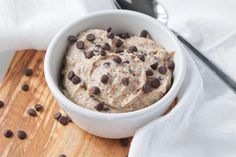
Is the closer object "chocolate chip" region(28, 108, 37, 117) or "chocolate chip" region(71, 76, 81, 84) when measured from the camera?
"chocolate chip" region(71, 76, 81, 84)

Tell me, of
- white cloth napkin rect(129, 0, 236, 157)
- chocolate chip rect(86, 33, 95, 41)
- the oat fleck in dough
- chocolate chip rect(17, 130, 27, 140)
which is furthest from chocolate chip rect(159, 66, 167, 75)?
chocolate chip rect(17, 130, 27, 140)

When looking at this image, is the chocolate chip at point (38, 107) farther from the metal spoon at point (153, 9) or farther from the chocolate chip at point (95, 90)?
the metal spoon at point (153, 9)

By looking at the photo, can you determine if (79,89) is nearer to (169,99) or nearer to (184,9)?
(169,99)

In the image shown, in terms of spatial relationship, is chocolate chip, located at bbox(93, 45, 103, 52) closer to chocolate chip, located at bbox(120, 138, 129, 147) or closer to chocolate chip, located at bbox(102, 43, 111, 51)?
chocolate chip, located at bbox(102, 43, 111, 51)

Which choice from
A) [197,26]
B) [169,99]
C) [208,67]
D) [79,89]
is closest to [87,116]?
[79,89]

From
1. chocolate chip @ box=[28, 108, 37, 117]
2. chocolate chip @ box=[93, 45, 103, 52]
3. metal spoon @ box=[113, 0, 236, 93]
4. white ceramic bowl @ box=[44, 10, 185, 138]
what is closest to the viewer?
white ceramic bowl @ box=[44, 10, 185, 138]

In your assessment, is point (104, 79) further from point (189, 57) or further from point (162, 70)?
point (189, 57)

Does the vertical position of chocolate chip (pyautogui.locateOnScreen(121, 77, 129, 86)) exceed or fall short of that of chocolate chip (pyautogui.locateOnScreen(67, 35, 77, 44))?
it exceeds it
